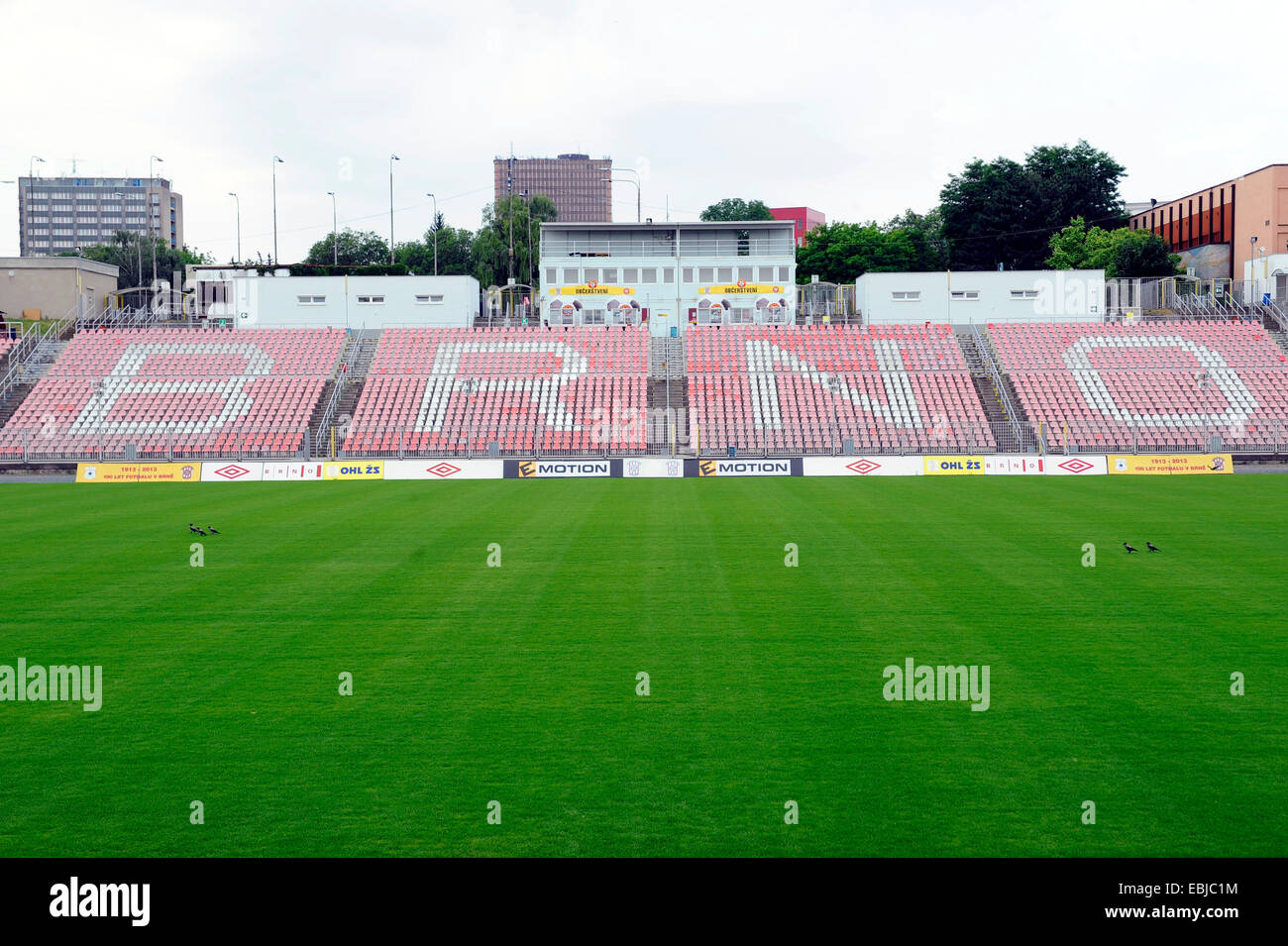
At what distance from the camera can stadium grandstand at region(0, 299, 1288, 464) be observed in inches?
1970

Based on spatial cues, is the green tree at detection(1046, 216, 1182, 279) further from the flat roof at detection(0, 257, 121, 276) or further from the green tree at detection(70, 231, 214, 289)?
the green tree at detection(70, 231, 214, 289)

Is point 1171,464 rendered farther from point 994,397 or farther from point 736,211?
point 736,211

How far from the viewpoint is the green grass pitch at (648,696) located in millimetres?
7863

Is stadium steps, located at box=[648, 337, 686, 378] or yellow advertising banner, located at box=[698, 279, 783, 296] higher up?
yellow advertising banner, located at box=[698, 279, 783, 296]

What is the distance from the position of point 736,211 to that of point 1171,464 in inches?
3869

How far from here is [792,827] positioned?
25.5ft

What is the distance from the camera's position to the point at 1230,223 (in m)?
71.5

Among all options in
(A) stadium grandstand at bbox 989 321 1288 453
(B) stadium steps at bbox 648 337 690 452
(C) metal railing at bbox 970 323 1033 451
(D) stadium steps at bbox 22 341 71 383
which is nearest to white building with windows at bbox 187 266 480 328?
(D) stadium steps at bbox 22 341 71 383

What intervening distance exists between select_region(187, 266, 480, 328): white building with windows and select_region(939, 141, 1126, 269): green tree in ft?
160

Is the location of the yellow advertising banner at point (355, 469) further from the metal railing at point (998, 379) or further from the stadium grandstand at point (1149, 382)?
the stadium grandstand at point (1149, 382)

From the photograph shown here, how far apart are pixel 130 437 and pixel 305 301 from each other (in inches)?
657
